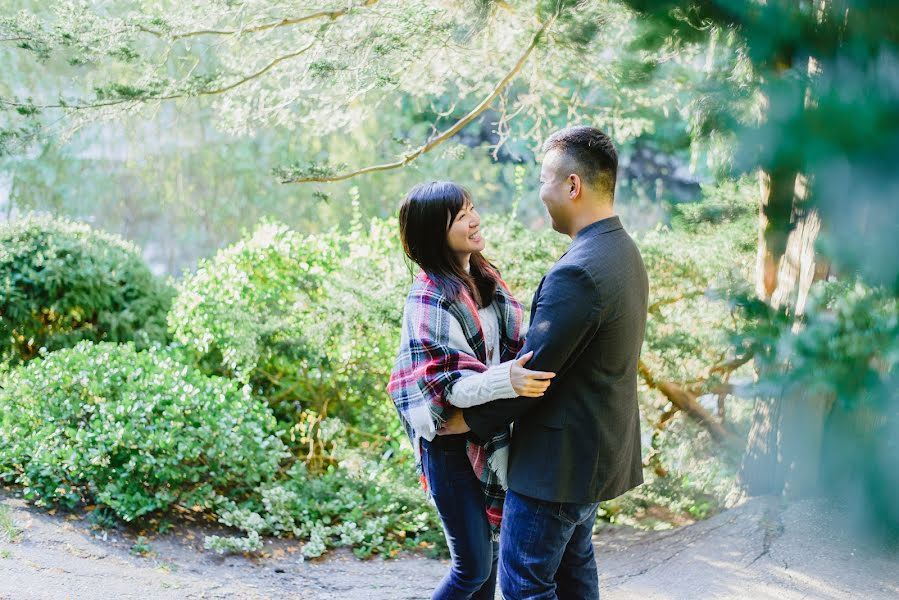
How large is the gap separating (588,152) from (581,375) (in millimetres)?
571

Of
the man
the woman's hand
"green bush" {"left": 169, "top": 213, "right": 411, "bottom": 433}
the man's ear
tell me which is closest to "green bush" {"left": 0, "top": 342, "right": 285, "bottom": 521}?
"green bush" {"left": 169, "top": 213, "right": 411, "bottom": 433}

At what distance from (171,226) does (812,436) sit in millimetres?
11151

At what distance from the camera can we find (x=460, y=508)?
94.3 inches

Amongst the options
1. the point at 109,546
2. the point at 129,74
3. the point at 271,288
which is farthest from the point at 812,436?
the point at 129,74

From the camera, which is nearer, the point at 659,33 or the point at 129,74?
the point at 659,33

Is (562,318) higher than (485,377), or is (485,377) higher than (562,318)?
(562,318)

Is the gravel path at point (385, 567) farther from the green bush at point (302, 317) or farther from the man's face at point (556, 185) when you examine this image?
the man's face at point (556, 185)

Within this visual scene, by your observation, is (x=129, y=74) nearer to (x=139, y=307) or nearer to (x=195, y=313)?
(x=139, y=307)

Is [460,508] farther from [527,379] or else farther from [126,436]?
[126,436]

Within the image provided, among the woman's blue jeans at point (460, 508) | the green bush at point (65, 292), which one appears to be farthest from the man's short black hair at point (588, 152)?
the green bush at point (65, 292)

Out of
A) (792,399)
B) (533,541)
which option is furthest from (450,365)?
(792,399)

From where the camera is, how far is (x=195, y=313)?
573cm

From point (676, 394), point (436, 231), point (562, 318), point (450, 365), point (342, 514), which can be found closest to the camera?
point (562, 318)

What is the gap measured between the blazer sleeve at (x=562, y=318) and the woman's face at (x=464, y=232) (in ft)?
1.39
